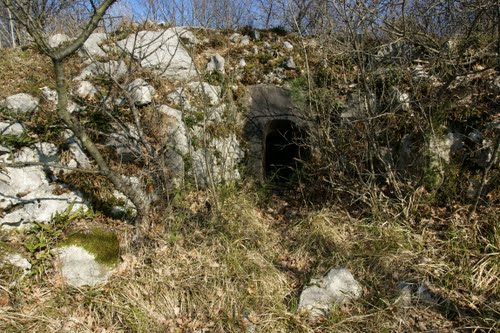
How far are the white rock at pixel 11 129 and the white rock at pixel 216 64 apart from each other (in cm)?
308

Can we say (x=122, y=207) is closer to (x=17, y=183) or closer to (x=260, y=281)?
(x=17, y=183)

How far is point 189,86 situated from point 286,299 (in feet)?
12.3

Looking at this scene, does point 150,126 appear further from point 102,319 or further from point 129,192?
point 102,319

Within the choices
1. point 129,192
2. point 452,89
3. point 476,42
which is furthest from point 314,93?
point 129,192

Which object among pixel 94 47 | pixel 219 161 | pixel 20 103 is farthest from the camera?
pixel 94 47

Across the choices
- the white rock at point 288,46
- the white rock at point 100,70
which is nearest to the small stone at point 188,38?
the white rock at point 100,70

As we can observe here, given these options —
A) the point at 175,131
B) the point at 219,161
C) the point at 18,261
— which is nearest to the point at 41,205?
the point at 18,261

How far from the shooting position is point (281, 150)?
605 centimetres

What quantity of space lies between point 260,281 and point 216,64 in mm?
4058

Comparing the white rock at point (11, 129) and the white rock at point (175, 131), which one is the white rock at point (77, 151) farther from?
the white rock at point (175, 131)

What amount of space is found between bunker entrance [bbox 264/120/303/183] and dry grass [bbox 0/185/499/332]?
4.76 ft

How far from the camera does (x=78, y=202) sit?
13.0 feet

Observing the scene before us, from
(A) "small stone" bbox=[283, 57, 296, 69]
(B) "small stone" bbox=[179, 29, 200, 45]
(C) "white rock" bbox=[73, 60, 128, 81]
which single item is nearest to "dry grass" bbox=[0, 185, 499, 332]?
(C) "white rock" bbox=[73, 60, 128, 81]

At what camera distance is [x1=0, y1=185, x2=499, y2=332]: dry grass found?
3.05 meters
